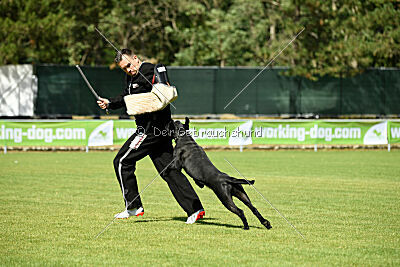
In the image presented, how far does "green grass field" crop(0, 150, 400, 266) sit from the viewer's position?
22.8ft

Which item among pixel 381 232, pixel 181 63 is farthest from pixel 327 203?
pixel 181 63

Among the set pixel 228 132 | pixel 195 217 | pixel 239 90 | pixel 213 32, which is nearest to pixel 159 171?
pixel 195 217

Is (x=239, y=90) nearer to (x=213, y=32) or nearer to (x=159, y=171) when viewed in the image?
(x=213, y=32)

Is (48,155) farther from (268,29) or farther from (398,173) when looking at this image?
(268,29)

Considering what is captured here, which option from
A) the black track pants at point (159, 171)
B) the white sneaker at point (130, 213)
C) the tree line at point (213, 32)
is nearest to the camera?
the black track pants at point (159, 171)

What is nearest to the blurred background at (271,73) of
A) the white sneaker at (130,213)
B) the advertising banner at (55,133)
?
the advertising banner at (55,133)

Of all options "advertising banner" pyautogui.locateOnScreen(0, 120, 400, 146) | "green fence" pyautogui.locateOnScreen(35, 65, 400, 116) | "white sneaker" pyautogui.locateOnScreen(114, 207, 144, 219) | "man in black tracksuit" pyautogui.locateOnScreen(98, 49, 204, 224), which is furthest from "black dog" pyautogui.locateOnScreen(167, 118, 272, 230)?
"green fence" pyautogui.locateOnScreen(35, 65, 400, 116)

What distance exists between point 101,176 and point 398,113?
1849 centimetres

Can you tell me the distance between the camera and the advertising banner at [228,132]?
76.0 ft

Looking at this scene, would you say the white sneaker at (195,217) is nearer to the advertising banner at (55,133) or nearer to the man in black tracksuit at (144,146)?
the man in black tracksuit at (144,146)

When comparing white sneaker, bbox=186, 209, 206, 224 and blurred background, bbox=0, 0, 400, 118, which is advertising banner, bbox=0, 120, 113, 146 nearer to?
blurred background, bbox=0, 0, 400, 118

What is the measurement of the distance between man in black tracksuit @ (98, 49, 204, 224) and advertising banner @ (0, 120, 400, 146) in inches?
511

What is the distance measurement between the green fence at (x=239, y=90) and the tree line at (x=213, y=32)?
0.83m

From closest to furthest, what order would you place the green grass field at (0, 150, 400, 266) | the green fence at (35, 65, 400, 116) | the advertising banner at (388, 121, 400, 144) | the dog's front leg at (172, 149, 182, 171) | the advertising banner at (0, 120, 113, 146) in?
the green grass field at (0, 150, 400, 266)
the dog's front leg at (172, 149, 182, 171)
the advertising banner at (0, 120, 113, 146)
the advertising banner at (388, 121, 400, 144)
the green fence at (35, 65, 400, 116)
